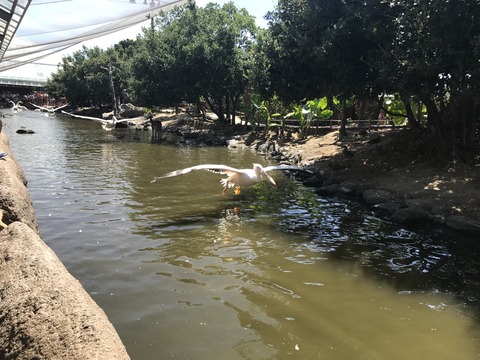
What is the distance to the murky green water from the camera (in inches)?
206

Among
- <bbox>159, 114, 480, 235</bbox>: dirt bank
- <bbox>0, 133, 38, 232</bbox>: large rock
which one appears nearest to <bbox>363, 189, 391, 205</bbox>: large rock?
<bbox>159, 114, 480, 235</bbox>: dirt bank

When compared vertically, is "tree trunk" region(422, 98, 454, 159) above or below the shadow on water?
above

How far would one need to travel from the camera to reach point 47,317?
359 centimetres

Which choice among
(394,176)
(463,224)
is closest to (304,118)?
(394,176)

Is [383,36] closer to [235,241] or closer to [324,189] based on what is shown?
[324,189]

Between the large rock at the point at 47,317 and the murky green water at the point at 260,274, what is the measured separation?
1.38 meters

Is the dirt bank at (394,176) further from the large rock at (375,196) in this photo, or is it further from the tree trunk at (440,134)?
the tree trunk at (440,134)

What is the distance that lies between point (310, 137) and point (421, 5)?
14.3m

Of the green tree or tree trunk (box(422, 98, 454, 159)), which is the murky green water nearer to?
tree trunk (box(422, 98, 454, 159))

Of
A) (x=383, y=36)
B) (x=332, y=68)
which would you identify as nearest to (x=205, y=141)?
(x=332, y=68)

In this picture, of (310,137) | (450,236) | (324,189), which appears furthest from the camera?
(310,137)

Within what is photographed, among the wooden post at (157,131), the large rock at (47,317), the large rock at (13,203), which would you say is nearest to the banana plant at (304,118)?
the wooden post at (157,131)

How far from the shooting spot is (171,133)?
34969mm

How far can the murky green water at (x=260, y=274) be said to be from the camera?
5.23 m
